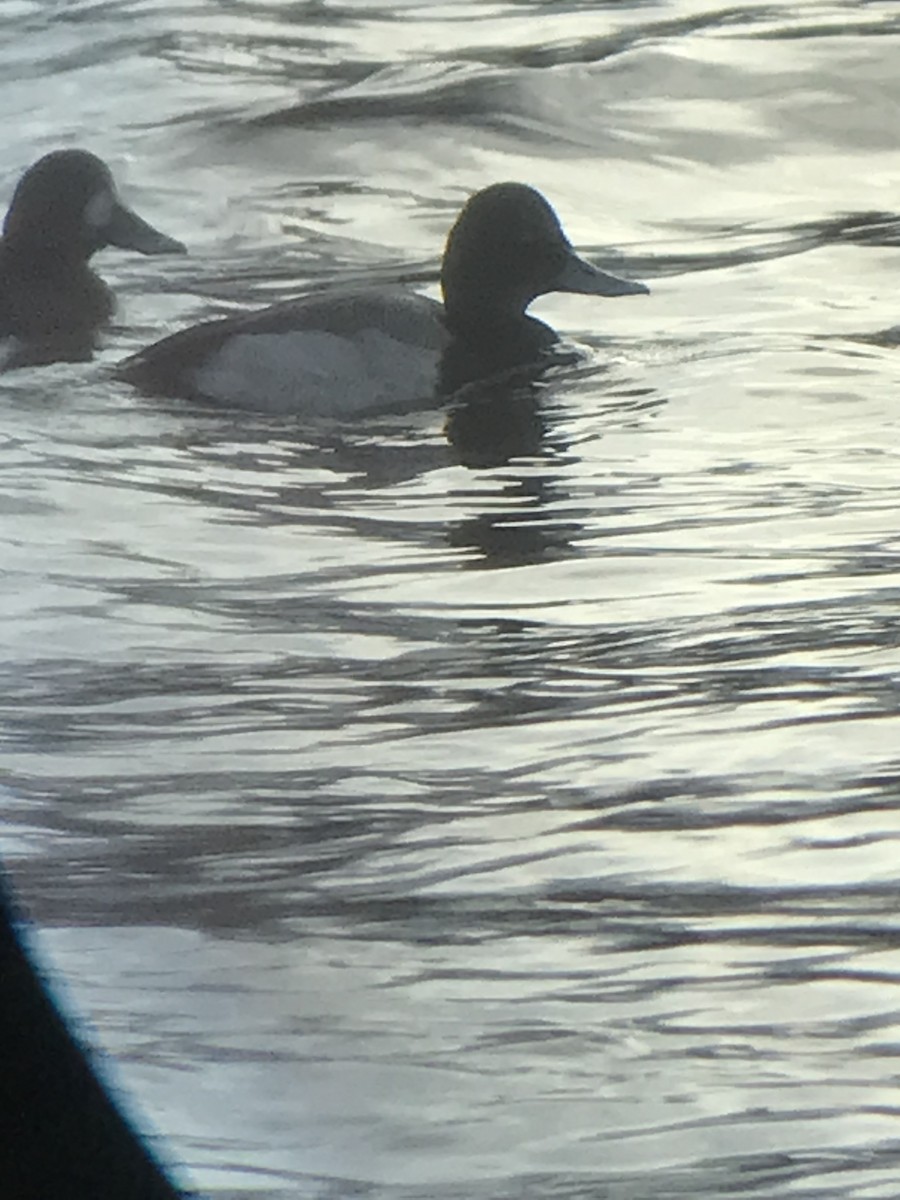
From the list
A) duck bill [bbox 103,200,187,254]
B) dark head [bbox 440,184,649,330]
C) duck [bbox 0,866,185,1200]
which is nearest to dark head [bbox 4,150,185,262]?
duck bill [bbox 103,200,187,254]

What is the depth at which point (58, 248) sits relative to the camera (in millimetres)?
1180

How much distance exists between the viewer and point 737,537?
1.03 metres

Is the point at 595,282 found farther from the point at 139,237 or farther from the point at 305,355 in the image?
the point at 139,237

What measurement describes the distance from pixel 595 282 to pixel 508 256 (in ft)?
0.61

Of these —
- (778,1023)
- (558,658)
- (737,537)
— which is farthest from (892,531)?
(778,1023)

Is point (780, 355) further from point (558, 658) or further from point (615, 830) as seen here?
point (615, 830)

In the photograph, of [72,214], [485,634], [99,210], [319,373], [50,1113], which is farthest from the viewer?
[319,373]

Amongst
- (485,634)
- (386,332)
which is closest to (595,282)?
(386,332)

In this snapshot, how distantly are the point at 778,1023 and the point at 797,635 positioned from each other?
9.1 inches

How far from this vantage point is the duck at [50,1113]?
0.84 meters

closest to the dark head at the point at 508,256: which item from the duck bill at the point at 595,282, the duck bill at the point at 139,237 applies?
the duck bill at the point at 595,282

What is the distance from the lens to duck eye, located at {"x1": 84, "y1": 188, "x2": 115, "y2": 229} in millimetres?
1206

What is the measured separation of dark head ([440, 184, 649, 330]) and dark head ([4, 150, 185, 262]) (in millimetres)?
185

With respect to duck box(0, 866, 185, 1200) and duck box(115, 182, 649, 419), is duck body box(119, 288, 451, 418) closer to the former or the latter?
duck box(115, 182, 649, 419)
